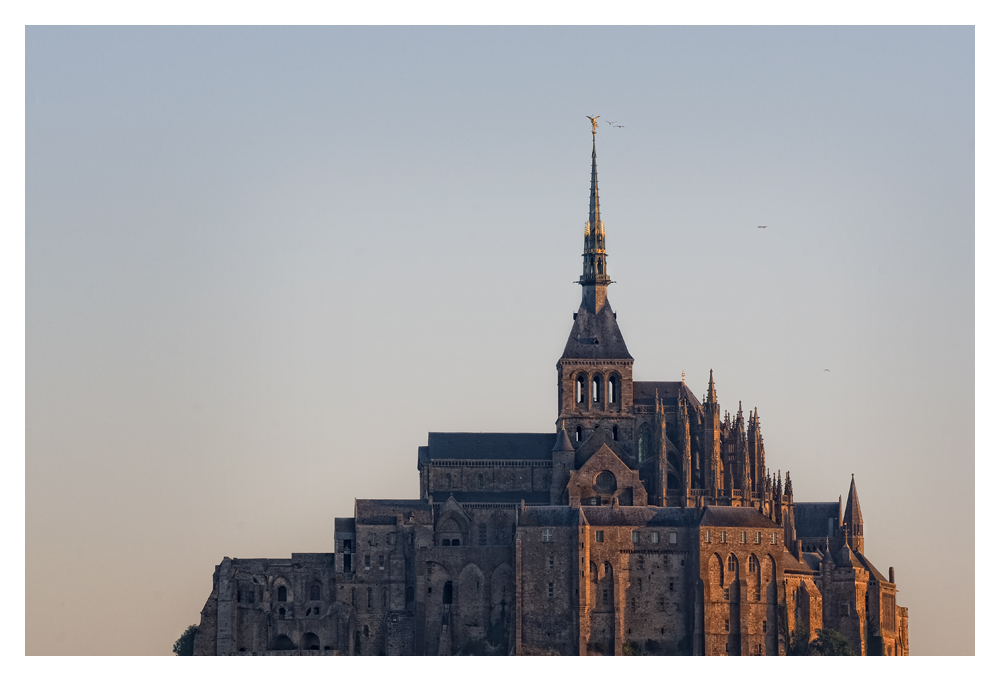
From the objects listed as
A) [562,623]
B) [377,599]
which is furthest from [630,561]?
[377,599]

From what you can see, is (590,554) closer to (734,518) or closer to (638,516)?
(638,516)

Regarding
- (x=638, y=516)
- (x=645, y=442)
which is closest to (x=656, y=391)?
(x=645, y=442)

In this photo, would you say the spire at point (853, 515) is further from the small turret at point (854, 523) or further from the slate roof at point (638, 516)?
the slate roof at point (638, 516)

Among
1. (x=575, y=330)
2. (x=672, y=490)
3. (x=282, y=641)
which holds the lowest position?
(x=282, y=641)

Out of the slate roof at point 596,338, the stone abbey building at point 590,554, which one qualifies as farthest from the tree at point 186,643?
the slate roof at point 596,338

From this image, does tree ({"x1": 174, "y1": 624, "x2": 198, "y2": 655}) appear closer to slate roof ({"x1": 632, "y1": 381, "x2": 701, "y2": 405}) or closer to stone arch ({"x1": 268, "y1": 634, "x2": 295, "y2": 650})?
stone arch ({"x1": 268, "y1": 634, "x2": 295, "y2": 650})

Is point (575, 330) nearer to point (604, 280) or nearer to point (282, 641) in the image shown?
point (604, 280)

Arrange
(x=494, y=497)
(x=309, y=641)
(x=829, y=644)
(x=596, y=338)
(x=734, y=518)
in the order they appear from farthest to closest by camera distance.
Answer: (x=596, y=338) < (x=494, y=497) < (x=309, y=641) < (x=734, y=518) < (x=829, y=644)
